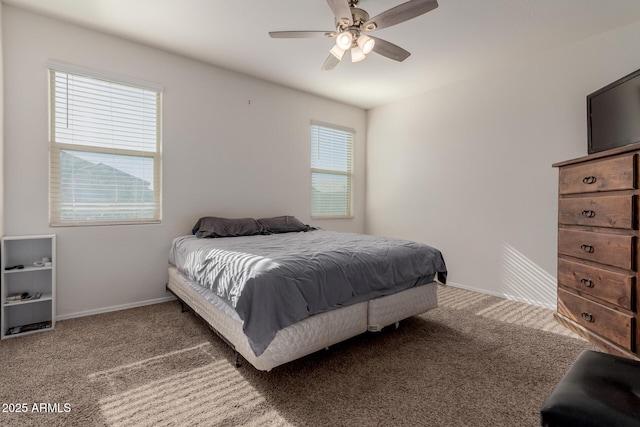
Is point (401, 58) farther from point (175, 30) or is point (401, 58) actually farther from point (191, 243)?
point (191, 243)

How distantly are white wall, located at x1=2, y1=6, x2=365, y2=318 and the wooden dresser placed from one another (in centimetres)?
310

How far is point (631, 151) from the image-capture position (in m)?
1.70

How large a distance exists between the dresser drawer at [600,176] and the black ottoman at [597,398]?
1119 millimetres

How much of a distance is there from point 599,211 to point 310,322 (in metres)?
1.95

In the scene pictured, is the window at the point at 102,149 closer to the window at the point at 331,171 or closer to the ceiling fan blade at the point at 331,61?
the ceiling fan blade at the point at 331,61

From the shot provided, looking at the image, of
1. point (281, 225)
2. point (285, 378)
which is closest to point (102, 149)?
point (281, 225)

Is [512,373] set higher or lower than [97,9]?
lower

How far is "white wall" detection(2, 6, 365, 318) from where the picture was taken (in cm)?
262

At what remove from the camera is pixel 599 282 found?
75.6 inches

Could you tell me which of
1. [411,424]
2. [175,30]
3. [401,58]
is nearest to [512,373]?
[411,424]

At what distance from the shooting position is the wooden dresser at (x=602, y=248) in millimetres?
1707

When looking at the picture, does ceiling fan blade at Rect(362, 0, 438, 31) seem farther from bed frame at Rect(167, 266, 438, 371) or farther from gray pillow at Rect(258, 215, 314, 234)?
gray pillow at Rect(258, 215, 314, 234)

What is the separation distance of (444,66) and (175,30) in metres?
2.91

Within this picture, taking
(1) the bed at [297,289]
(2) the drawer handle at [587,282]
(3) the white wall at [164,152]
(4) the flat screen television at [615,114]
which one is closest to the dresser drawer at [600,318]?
(2) the drawer handle at [587,282]
